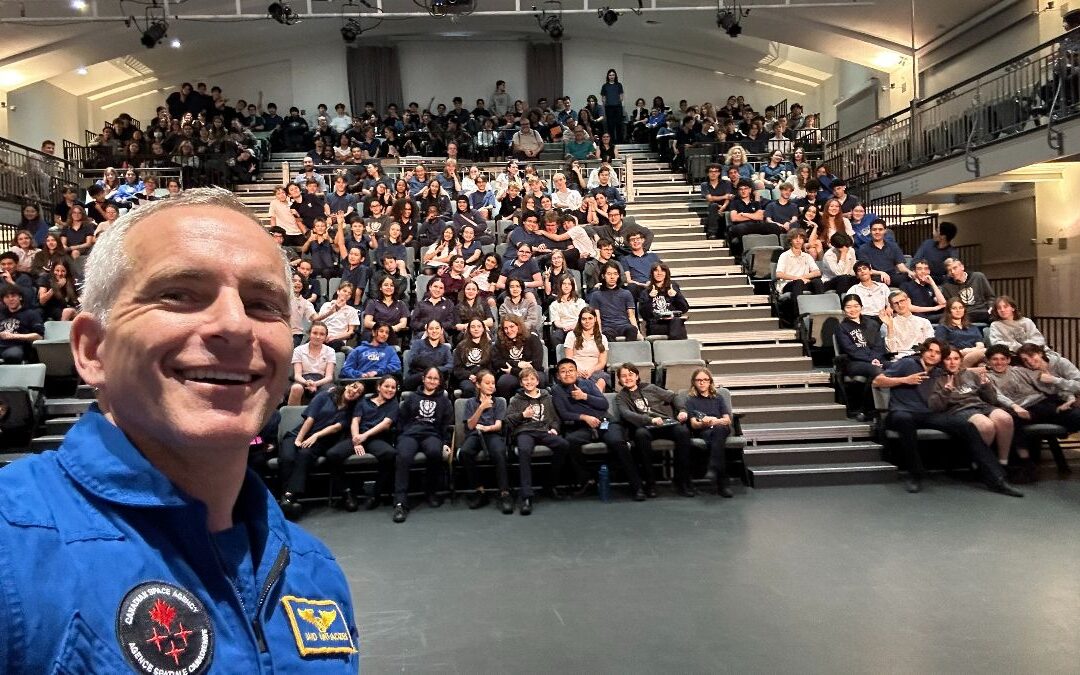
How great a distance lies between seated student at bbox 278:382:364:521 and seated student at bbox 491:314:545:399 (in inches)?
49.9

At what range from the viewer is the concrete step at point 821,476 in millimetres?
6598

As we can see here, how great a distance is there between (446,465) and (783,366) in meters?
3.71

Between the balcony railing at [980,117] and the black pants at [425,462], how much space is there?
738 cm

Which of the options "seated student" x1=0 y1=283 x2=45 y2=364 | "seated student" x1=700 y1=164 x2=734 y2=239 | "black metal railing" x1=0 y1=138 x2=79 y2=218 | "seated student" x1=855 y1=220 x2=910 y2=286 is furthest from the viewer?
"black metal railing" x1=0 y1=138 x2=79 y2=218

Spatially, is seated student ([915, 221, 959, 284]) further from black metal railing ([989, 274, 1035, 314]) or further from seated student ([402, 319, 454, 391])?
seated student ([402, 319, 454, 391])

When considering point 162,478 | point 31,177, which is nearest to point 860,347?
point 162,478

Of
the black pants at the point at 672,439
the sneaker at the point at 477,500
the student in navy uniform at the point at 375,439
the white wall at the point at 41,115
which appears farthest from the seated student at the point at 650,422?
the white wall at the point at 41,115

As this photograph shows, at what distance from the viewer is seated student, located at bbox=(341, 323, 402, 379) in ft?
23.7

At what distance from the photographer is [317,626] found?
88 cm

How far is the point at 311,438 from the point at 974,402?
526 centimetres

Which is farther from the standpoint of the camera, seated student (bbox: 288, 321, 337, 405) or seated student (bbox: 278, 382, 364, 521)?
seated student (bbox: 288, 321, 337, 405)

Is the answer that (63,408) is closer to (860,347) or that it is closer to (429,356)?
(429,356)

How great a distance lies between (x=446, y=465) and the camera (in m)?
6.58

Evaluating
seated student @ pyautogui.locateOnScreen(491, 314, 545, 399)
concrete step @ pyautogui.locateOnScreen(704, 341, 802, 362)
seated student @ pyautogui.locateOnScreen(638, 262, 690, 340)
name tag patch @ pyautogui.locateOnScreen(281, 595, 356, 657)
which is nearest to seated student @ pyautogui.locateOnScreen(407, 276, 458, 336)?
seated student @ pyautogui.locateOnScreen(491, 314, 545, 399)
